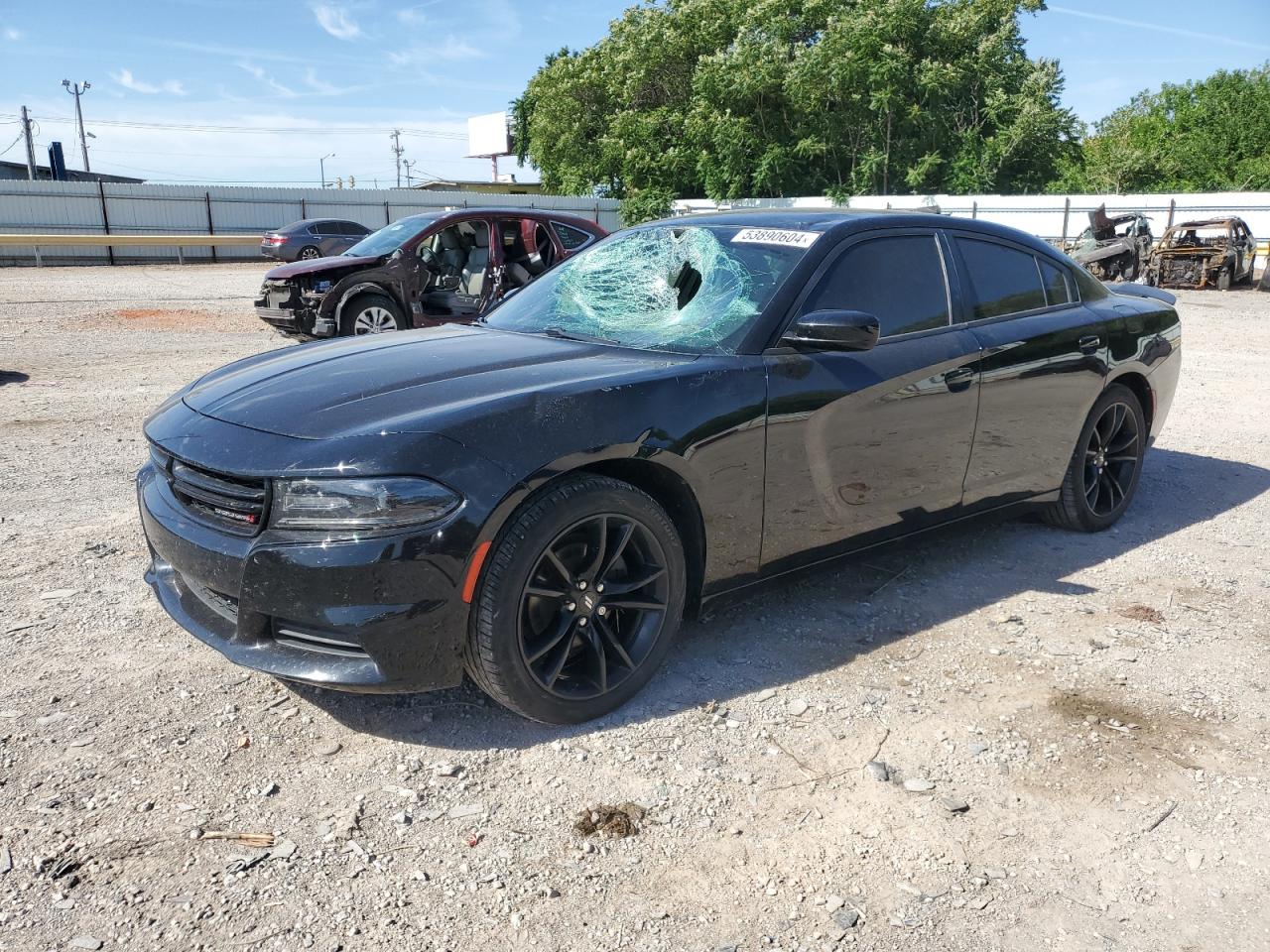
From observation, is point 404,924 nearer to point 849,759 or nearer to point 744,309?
point 849,759

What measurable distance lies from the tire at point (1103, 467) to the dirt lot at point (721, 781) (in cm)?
40

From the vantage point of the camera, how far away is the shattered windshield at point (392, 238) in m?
10.5

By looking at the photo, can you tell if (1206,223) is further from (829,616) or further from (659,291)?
(659,291)

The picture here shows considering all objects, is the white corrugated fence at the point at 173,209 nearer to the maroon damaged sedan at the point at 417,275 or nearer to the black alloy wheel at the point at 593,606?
the maroon damaged sedan at the point at 417,275

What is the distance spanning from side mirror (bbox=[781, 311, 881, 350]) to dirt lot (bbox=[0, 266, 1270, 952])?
116cm

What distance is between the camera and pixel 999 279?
449 centimetres

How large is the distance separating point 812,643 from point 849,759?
813 millimetres

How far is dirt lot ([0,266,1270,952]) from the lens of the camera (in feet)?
7.61

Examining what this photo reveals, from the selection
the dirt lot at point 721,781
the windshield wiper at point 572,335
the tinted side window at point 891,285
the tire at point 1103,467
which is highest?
the tinted side window at point 891,285

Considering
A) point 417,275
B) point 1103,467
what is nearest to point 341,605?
point 1103,467

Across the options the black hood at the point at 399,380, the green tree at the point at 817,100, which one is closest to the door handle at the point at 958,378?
the black hood at the point at 399,380

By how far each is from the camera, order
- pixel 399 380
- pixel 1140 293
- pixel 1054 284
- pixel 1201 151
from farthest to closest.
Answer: pixel 1201 151 < pixel 1140 293 < pixel 1054 284 < pixel 399 380

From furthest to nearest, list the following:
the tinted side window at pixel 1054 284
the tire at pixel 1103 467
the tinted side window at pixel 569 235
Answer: the tinted side window at pixel 569 235 < the tire at pixel 1103 467 < the tinted side window at pixel 1054 284

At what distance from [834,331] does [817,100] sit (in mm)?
36170
